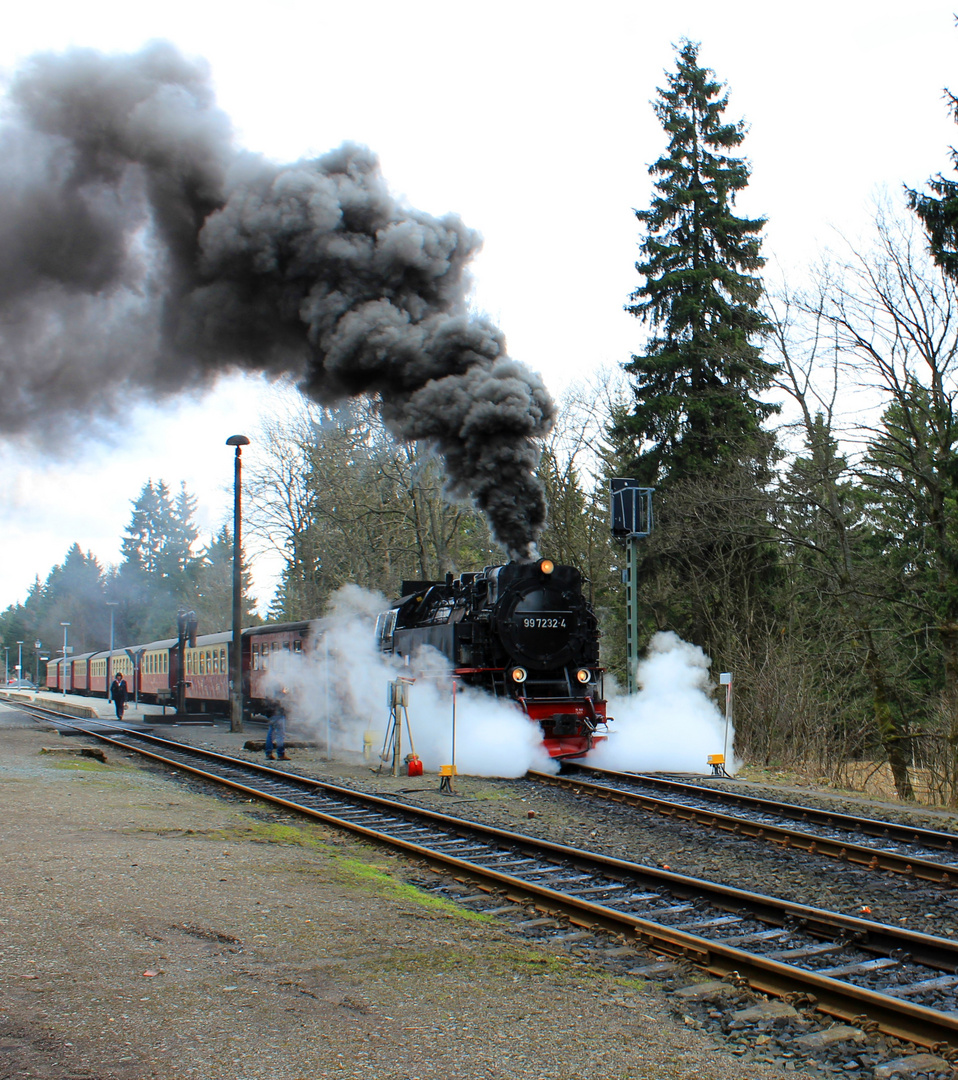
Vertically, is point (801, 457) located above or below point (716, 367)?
below

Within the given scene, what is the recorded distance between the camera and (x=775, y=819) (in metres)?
9.38

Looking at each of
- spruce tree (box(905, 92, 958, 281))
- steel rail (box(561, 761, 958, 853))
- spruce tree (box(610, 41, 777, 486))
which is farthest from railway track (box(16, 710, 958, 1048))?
spruce tree (box(610, 41, 777, 486))

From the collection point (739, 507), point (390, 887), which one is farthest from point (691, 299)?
point (390, 887)

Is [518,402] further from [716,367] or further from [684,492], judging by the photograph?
[716,367]

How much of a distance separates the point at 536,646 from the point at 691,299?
13.8m

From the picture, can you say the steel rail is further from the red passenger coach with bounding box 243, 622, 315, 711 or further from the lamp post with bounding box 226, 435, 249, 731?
the lamp post with bounding box 226, 435, 249, 731

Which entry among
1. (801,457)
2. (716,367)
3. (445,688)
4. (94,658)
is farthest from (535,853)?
(94,658)

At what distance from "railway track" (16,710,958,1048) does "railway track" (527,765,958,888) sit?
1992 mm

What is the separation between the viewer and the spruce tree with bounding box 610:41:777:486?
23234 millimetres

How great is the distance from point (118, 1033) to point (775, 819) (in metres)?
7.09

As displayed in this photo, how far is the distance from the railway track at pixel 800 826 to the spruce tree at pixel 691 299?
40.9ft

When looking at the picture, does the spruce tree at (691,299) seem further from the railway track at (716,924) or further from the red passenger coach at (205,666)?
the railway track at (716,924)

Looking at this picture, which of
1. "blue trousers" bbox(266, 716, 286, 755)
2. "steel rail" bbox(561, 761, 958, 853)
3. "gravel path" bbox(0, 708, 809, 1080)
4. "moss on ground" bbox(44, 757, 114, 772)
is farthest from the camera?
"blue trousers" bbox(266, 716, 286, 755)

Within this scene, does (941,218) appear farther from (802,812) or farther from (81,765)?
(81,765)
